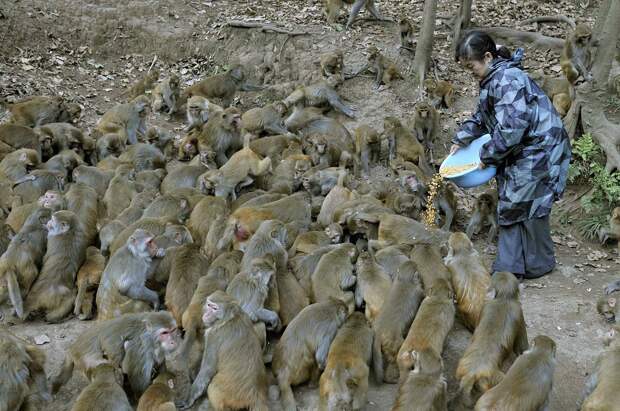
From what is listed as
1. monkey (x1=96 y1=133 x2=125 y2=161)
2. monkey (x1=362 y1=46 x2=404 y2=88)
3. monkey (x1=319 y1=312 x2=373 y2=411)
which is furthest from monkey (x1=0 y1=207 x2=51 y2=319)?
monkey (x1=362 y1=46 x2=404 y2=88)

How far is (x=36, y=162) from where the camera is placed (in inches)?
391

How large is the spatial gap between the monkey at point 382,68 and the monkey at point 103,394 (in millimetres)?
8802

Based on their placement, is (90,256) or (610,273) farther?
(610,273)

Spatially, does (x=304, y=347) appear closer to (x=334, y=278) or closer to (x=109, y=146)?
(x=334, y=278)

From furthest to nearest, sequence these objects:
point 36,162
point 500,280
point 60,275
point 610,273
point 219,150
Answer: point 219,150
point 36,162
point 610,273
point 60,275
point 500,280

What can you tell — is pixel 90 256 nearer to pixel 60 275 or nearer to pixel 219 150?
pixel 60 275

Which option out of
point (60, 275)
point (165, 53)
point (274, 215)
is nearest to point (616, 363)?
point (274, 215)

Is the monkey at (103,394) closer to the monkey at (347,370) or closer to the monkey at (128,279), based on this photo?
the monkey at (128,279)

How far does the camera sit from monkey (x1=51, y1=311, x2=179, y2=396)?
6.18 meters

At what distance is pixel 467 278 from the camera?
24.2 ft

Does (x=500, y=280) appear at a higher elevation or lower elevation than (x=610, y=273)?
higher

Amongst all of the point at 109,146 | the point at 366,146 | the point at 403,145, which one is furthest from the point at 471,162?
the point at 109,146

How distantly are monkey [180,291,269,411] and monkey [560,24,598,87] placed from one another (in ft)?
27.6

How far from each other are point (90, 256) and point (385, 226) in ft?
11.6
